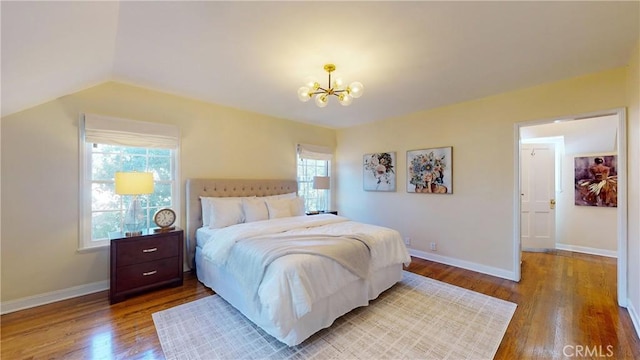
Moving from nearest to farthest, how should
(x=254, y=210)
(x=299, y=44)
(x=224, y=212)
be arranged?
(x=299, y=44) → (x=224, y=212) → (x=254, y=210)

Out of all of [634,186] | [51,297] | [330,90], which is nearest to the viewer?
[634,186]

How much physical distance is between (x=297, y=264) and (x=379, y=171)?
3127 millimetres

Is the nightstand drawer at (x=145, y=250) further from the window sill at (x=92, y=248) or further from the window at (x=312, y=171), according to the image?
the window at (x=312, y=171)

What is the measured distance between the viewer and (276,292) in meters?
1.81

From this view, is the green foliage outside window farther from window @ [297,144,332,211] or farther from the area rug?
window @ [297,144,332,211]

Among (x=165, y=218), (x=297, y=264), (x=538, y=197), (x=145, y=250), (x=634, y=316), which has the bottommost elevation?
(x=634, y=316)

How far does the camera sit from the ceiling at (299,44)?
63.6 inches

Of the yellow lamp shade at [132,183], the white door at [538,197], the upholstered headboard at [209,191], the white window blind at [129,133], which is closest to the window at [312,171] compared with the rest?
the upholstered headboard at [209,191]

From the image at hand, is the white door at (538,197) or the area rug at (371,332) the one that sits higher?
the white door at (538,197)

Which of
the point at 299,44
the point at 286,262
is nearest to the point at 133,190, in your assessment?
the point at 286,262

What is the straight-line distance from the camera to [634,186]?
224cm

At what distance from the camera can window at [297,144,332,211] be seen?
4.92 m

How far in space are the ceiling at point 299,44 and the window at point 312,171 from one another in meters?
1.94

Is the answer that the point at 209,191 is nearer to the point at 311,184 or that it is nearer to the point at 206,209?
the point at 206,209
